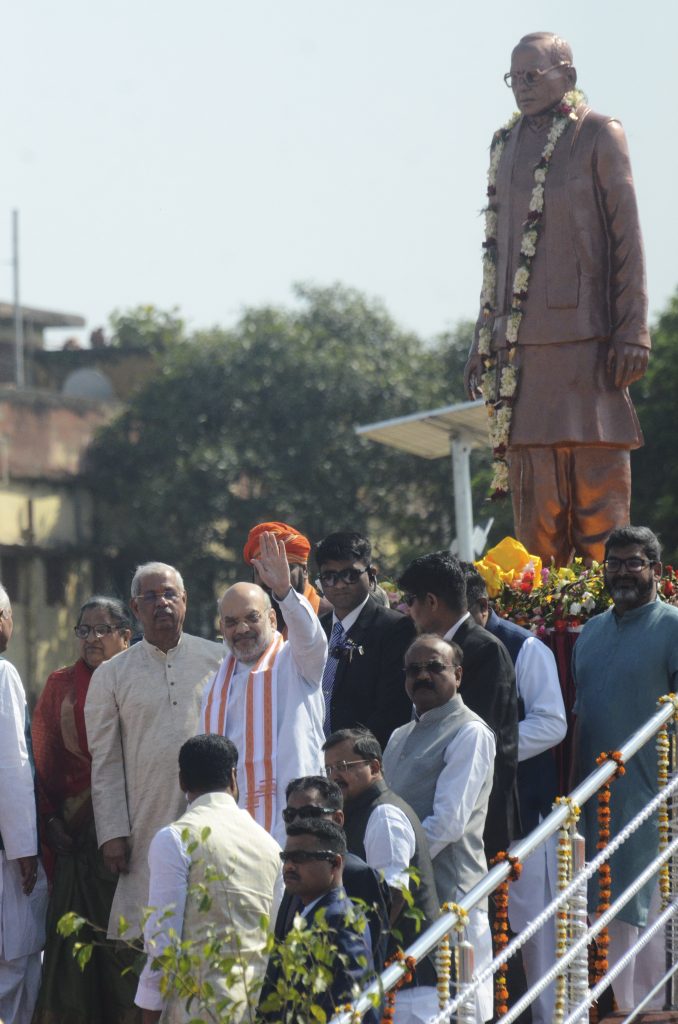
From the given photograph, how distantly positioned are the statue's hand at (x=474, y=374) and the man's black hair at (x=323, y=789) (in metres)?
4.18

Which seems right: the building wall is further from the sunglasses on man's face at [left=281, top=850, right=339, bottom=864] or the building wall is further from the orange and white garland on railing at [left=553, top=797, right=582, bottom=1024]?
the sunglasses on man's face at [left=281, top=850, right=339, bottom=864]

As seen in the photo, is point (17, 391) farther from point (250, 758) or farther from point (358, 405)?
point (250, 758)

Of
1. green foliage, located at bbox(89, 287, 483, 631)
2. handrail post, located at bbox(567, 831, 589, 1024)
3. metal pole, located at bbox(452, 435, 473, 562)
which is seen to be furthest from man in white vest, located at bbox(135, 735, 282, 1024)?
green foliage, located at bbox(89, 287, 483, 631)

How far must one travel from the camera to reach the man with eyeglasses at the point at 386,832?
18.3 feet

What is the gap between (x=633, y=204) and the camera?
8.84 meters

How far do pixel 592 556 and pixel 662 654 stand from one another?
79.1 inches

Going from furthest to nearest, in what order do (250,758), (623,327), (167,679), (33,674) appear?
(33,674)
(623,327)
(167,679)
(250,758)

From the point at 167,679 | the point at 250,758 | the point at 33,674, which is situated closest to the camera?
the point at 250,758

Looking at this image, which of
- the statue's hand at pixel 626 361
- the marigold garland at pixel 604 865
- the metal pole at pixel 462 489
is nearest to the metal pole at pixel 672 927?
the marigold garland at pixel 604 865

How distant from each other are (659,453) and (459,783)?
1814 centimetres

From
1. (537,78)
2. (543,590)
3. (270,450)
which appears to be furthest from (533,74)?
(270,450)

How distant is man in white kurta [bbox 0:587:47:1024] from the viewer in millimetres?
6961

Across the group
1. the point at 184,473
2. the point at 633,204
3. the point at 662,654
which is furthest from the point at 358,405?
the point at 662,654

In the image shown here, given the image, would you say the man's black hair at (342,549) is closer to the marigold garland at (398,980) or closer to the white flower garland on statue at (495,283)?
the white flower garland on statue at (495,283)
